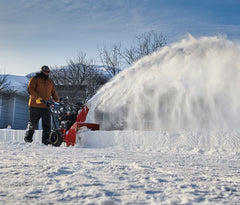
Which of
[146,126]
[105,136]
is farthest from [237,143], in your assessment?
[146,126]

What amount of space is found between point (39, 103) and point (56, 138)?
95cm

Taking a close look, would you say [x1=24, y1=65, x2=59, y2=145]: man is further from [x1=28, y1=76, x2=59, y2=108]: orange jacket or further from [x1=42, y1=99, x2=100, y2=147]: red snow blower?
[x1=42, y1=99, x2=100, y2=147]: red snow blower

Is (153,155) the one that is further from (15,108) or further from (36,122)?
(15,108)

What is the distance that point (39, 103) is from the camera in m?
5.88

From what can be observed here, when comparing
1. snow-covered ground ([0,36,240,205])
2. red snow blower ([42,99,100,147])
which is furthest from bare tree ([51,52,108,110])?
red snow blower ([42,99,100,147])

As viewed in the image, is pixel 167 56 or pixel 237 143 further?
pixel 167 56

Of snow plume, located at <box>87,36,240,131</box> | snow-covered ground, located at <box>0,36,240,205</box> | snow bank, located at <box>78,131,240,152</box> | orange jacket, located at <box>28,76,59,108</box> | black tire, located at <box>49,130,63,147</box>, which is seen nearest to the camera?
snow-covered ground, located at <box>0,36,240,205</box>

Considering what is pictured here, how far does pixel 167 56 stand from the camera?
795 cm

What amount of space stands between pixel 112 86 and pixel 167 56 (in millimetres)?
1999

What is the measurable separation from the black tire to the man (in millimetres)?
314

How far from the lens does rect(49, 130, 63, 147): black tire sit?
5.42 meters

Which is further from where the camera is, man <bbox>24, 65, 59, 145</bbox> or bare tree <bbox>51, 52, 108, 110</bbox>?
bare tree <bbox>51, 52, 108, 110</bbox>

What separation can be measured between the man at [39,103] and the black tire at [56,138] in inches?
12.4

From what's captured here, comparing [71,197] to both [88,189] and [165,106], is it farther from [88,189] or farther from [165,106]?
[165,106]
